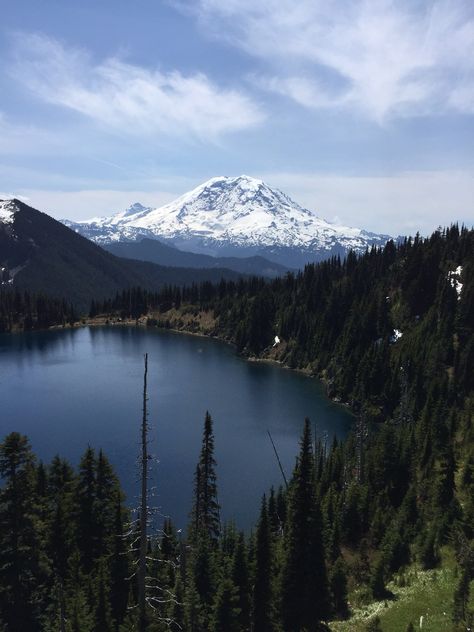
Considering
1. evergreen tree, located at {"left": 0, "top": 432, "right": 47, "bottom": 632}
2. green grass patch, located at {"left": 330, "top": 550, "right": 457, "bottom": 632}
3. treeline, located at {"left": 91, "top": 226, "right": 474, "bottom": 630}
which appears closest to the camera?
green grass patch, located at {"left": 330, "top": 550, "right": 457, "bottom": 632}

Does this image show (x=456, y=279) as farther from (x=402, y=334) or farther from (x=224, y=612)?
(x=224, y=612)

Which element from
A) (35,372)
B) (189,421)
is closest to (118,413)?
(189,421)

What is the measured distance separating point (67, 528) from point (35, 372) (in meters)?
131

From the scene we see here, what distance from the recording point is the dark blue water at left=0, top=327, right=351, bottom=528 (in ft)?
279

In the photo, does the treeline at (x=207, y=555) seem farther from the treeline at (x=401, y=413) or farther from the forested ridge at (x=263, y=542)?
the treeline at (x=401, y=413)

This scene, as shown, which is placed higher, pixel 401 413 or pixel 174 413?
pixel 401 413

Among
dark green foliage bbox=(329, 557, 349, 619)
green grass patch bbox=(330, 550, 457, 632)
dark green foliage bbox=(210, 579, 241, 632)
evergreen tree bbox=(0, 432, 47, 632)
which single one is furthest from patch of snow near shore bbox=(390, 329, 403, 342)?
evergreen tree bbox=(0, 432, 47, 632)

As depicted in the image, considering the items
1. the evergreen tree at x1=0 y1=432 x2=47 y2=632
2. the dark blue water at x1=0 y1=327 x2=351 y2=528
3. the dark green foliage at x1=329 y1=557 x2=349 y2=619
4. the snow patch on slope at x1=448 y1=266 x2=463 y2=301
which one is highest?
the snow patch on slope at x1=448 y1=266 x2=463 y2=301

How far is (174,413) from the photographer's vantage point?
12519 centimetres

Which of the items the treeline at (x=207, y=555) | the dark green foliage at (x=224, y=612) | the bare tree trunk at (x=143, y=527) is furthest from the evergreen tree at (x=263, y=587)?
the bare tree trunk at (x=143, y=527)

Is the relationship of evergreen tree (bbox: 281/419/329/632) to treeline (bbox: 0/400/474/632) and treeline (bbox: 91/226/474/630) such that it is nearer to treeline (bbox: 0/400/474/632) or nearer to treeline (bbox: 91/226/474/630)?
treeline (bbox: 0/400/474/632)

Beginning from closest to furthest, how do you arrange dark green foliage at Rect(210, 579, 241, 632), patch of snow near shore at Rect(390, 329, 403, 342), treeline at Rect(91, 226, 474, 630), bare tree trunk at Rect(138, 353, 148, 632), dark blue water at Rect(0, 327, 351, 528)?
bare tree trunk at Rect(138, 353, 148, 632) < dark green foliage at Rect(210, 579, 241, 632) < treeline at Rect(91, 226, 474, 630) < dark blue water at Rect(0, 327, 351, 528) < patch of snow near shore at Rect(390, 329, 403, 342)

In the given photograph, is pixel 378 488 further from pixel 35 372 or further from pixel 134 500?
pixel 35 372

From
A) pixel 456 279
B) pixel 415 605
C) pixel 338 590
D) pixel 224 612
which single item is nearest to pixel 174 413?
pixel 338 590
